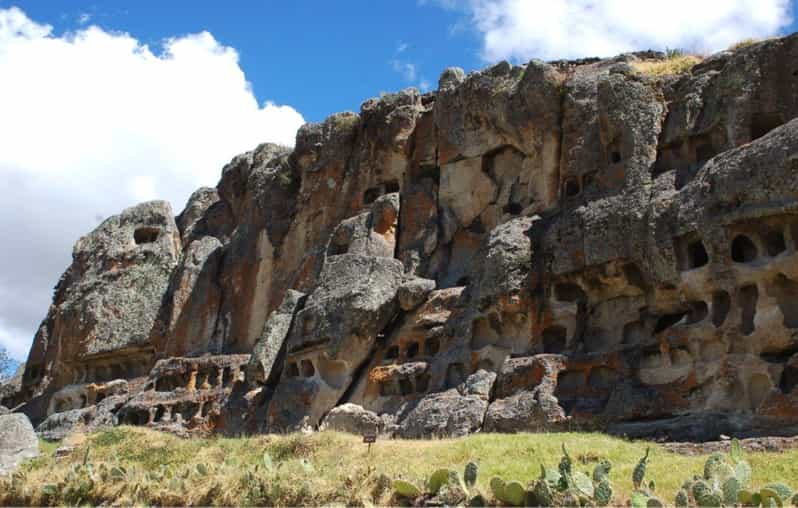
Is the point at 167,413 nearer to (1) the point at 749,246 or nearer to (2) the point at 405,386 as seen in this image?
(2) the point at 405,386

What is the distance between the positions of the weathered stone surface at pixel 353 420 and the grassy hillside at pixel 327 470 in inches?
180

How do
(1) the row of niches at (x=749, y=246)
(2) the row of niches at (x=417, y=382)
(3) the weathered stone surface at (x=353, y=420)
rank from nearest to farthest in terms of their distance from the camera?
1. (1) the row of niches at (x=749, y=246)
2. (3) the weathered stone surface at (x=353, y=420)
3. (2) the row of niches at (x=417, y=382)

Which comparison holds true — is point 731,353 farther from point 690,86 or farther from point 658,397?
point 690,86

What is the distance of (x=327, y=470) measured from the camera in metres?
17.4

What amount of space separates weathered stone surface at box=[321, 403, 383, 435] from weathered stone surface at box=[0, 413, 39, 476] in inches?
308

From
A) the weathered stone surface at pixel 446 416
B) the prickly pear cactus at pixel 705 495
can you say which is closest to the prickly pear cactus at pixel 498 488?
the prickly pear cactus at pixel 705 495

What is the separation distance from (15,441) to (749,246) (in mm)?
18823

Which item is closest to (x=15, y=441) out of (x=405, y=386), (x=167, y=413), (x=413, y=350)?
(x=167, y=413)

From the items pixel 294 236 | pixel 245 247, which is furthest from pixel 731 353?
pixel 245 247

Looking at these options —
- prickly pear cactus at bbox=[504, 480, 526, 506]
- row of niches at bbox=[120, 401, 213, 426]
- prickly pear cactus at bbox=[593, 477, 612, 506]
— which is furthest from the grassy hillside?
row of niches at bbox=[120, 401, 213, 426]

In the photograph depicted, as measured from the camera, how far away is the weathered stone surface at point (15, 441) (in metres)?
24.2

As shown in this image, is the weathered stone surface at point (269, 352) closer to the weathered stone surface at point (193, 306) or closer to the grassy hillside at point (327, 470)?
the weathered stone surface at point (193, 306)

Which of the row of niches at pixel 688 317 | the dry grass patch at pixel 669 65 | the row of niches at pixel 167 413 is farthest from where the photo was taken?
the row of niches at pixel 167 413

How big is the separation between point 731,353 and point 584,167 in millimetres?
8316
